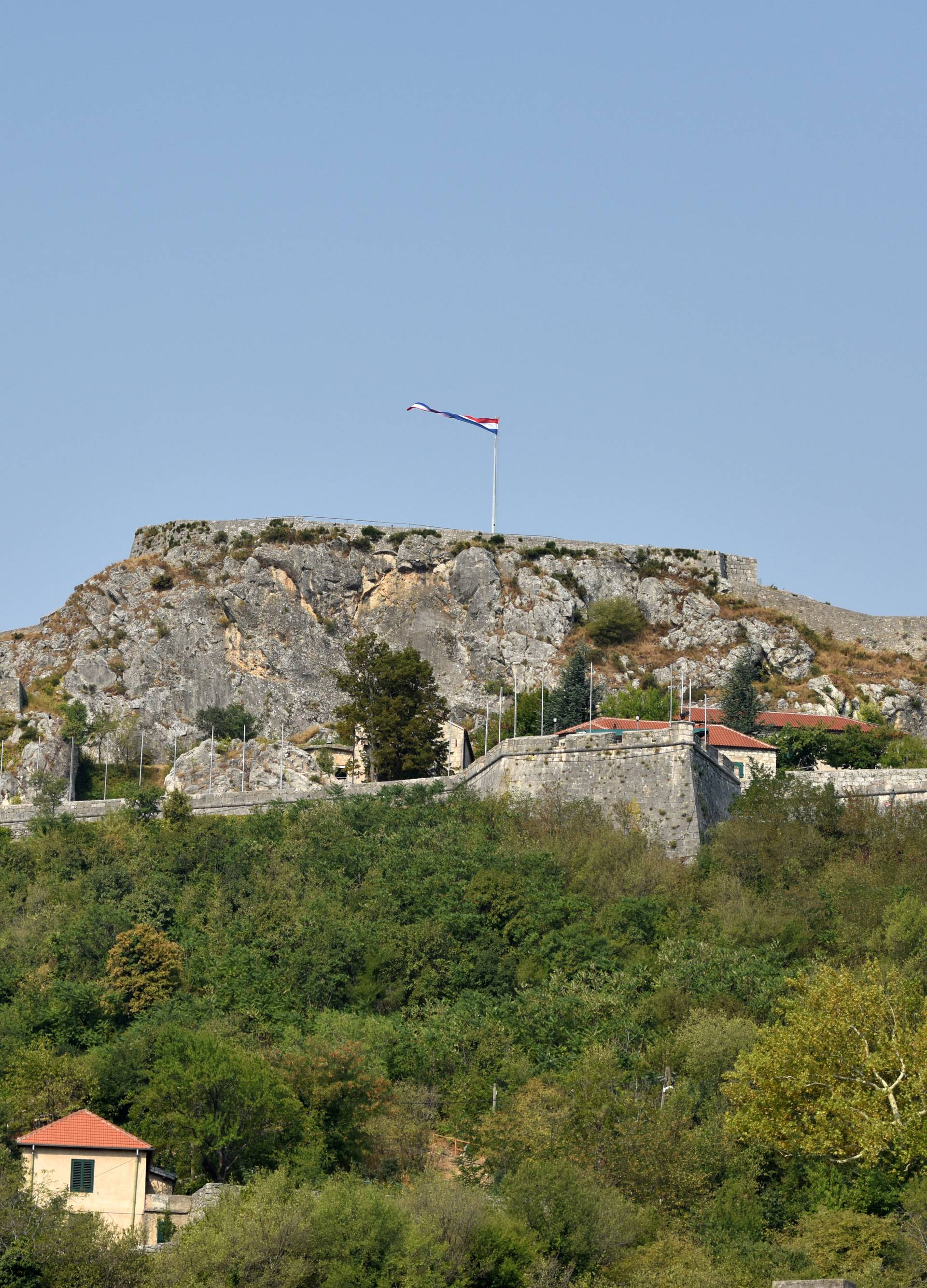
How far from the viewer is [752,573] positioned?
298 ft

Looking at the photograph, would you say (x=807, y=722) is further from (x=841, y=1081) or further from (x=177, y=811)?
(x=841, y=1081)

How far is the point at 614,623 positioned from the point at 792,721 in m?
15.2

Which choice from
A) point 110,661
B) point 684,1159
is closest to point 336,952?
point 684,1159

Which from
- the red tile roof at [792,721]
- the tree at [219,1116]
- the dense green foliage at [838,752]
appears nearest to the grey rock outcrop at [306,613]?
the red tile roof at [792,721]

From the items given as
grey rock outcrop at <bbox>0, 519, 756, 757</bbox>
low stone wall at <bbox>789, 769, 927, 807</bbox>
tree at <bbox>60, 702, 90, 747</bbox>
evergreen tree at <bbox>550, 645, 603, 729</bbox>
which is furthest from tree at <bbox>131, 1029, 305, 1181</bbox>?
grey rock outcrop at <bbox>0, 519, 756, 757</bbox>

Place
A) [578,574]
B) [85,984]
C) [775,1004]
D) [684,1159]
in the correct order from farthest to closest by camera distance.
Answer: [578,574], [85,984], [775,1004], [684,1159]

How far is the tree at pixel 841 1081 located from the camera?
3756cm

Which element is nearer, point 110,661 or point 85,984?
point 85,984

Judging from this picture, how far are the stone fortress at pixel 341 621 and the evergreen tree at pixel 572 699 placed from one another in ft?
22.5

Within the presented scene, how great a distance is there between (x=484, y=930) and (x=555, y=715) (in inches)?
787

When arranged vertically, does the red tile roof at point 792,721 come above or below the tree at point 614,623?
below

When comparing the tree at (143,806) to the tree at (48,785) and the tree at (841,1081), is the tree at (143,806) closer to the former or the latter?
the tree at (48,785)

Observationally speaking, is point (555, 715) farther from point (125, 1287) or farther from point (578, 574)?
point (125, 1287)

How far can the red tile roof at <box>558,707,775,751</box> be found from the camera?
62594 mm
